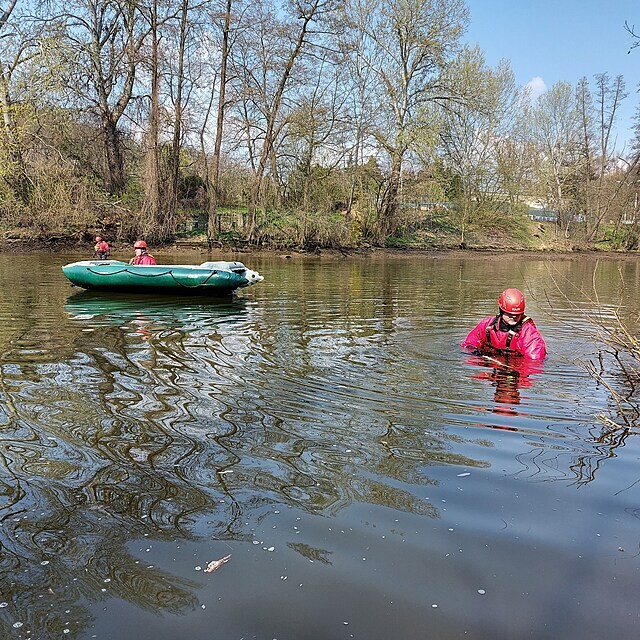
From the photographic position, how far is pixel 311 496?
11.8ft

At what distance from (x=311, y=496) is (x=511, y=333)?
478cm

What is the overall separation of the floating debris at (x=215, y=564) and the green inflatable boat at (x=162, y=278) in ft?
35.1

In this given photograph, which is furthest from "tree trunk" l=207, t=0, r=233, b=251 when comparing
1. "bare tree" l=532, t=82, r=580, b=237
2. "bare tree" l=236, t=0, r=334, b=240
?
"bare tree" l=532, t=82, r=580, b=237

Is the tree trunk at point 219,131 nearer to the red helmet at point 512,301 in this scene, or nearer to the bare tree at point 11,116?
the bare tree at point 11,116

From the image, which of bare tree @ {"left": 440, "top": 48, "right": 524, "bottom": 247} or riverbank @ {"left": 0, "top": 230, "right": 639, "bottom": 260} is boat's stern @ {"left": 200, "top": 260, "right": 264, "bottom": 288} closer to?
riverbank @ {"left": 0, "top": 230, "right": 639, "bottom": 260}

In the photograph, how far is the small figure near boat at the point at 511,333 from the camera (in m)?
7.22

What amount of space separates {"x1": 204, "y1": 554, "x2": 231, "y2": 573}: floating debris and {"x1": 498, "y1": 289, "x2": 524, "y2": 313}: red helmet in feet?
17.2

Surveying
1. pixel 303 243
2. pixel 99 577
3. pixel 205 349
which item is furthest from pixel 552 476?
pixel 303 243

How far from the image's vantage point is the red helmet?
7.14 m

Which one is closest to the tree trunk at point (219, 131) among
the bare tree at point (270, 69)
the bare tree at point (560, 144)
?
the bare tree at point (270, 69)

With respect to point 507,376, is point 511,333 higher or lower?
higher

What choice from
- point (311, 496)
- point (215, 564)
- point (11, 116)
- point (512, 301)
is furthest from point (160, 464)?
point (11, 116)

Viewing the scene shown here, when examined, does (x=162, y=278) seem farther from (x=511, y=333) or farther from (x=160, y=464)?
(x=160, y=464)

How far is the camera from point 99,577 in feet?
9.01
